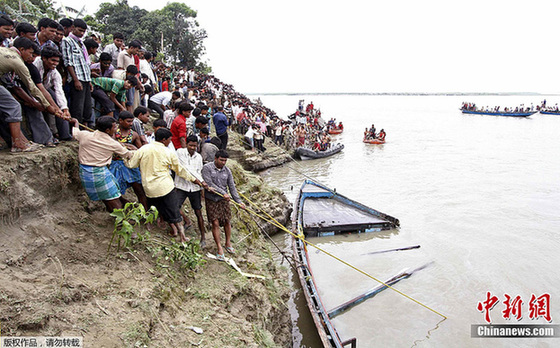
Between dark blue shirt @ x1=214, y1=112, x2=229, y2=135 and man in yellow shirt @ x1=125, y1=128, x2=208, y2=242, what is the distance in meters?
3.64

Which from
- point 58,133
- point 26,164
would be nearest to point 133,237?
point 26,164

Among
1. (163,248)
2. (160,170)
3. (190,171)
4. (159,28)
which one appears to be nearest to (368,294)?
(163,248)

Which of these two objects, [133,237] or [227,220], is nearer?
[133,237]

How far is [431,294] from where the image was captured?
7.54m

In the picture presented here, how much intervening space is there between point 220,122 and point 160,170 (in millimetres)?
3981

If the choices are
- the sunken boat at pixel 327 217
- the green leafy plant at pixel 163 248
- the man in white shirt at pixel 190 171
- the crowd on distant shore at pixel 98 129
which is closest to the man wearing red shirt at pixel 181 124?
the crowd on distant shore at pixel 98 129

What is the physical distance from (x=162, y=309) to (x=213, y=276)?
43.8 inches

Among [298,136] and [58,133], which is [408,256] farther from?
[298,136]

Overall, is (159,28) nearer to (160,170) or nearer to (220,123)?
(220,123)

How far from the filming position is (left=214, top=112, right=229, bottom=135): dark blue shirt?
790cm

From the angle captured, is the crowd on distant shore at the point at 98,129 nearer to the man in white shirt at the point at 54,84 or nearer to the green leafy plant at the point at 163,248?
the man in white shirt at the point at 54,84

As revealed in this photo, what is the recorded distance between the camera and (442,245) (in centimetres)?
1001

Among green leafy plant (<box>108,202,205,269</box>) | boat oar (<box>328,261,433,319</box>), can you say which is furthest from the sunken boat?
green leafy plant (<box>108,202,205,269</box>)

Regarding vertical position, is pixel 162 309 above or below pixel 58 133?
below
